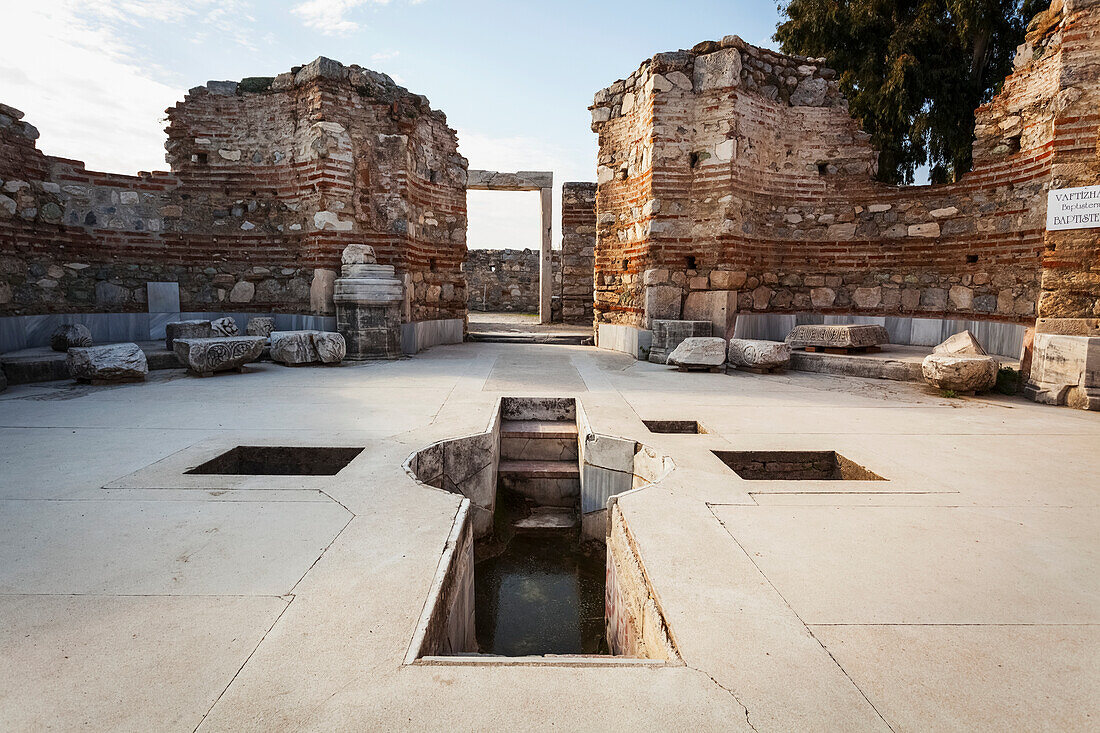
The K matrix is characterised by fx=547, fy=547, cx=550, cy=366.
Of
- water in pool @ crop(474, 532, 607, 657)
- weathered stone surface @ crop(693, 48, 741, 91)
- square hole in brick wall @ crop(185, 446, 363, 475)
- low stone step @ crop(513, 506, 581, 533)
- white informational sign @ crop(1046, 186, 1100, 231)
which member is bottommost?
water in pool @ crop(474, 532, 607, 657)

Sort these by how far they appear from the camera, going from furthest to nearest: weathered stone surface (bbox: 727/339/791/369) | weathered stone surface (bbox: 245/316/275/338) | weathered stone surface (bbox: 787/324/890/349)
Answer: weathered stone surface (bbox: 245/316/275/338)
weathered stone surface (bbox: 787/324/890/349)
weathered stone surface (bbox: 727/339/791/369)

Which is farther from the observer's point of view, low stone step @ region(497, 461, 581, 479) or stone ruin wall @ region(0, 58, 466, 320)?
stone ruin wall @ region(0, 58, 466, 320)

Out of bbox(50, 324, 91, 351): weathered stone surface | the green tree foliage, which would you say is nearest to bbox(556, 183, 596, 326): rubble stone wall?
the green tree foliage

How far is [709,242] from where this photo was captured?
7.42 m

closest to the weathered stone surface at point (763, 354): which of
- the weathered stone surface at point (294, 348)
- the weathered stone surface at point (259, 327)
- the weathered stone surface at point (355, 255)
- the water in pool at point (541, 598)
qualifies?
the water in pool at point (541, 598)

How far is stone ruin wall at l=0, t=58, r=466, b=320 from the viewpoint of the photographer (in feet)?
24.0

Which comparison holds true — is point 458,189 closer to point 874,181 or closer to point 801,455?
point 874,181

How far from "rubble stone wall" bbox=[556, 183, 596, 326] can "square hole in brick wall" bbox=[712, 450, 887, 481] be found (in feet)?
33.6

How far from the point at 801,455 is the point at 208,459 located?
137 inches

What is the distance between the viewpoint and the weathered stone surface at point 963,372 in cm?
507

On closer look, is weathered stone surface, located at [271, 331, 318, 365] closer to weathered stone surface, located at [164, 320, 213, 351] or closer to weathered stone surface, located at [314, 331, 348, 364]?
weathered stone surface, located at [314, 331, 348, 364]

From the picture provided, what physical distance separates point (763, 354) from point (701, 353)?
27.6 inches

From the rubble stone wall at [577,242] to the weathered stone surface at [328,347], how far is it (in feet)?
24.8

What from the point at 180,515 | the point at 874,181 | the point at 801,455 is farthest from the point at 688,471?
the point at 874,181
